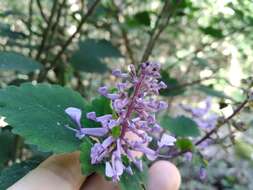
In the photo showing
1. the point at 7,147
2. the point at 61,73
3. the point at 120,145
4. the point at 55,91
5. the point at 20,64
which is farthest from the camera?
the point at 61,73

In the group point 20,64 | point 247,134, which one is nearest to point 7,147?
point 20,64

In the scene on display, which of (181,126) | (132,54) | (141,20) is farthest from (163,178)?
(132,54)

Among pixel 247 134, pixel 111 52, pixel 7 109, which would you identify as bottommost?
pixel 247 134

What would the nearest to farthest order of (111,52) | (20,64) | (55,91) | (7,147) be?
(55,91) < (20,64) < (7,147) < (111,52)

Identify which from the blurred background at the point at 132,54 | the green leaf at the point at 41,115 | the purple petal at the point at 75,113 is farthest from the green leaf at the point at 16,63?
the purple petal at the point at 75,113

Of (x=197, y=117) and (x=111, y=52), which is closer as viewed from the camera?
(x=197, y=117)

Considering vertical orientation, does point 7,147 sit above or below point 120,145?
below

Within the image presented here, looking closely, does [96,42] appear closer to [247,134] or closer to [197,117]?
[197,117]
